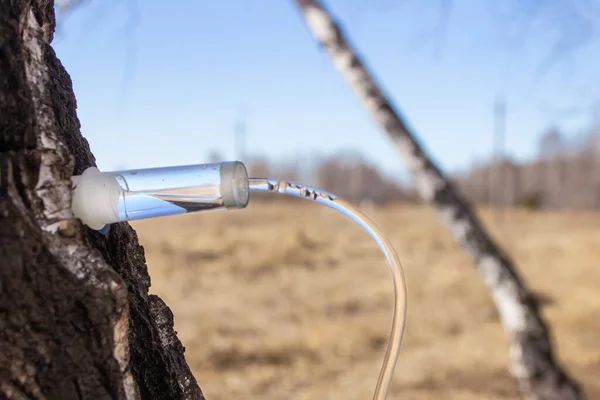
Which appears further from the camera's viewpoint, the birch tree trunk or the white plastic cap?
the birch tree trunk

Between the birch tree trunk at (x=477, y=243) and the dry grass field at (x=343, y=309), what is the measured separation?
45 cm

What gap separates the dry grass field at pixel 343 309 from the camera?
15.2 ft

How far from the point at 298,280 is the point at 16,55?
779 centimetres

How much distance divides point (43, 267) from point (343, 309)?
639cm

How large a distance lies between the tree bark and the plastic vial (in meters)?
0.02

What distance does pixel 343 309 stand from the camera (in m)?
6.75

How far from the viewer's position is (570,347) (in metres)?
5.19

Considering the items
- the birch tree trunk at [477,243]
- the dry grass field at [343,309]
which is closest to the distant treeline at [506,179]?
the dry grass field at [343,309]

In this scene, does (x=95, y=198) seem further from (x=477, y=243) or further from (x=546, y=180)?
(x=546, y=180)

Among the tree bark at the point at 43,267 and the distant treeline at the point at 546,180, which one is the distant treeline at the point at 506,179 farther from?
the tree bark at the point at 43,267

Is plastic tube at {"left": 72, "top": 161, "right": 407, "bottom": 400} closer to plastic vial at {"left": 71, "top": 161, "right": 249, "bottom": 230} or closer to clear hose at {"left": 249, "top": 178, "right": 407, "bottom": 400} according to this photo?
plastic vial at {"left": 71, "top": 161, "right": 249, "bottom": 230}

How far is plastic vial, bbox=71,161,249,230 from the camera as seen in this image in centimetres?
55

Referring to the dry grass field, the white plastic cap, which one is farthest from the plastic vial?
the dry grass field

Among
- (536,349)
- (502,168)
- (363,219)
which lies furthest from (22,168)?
(502,168)
